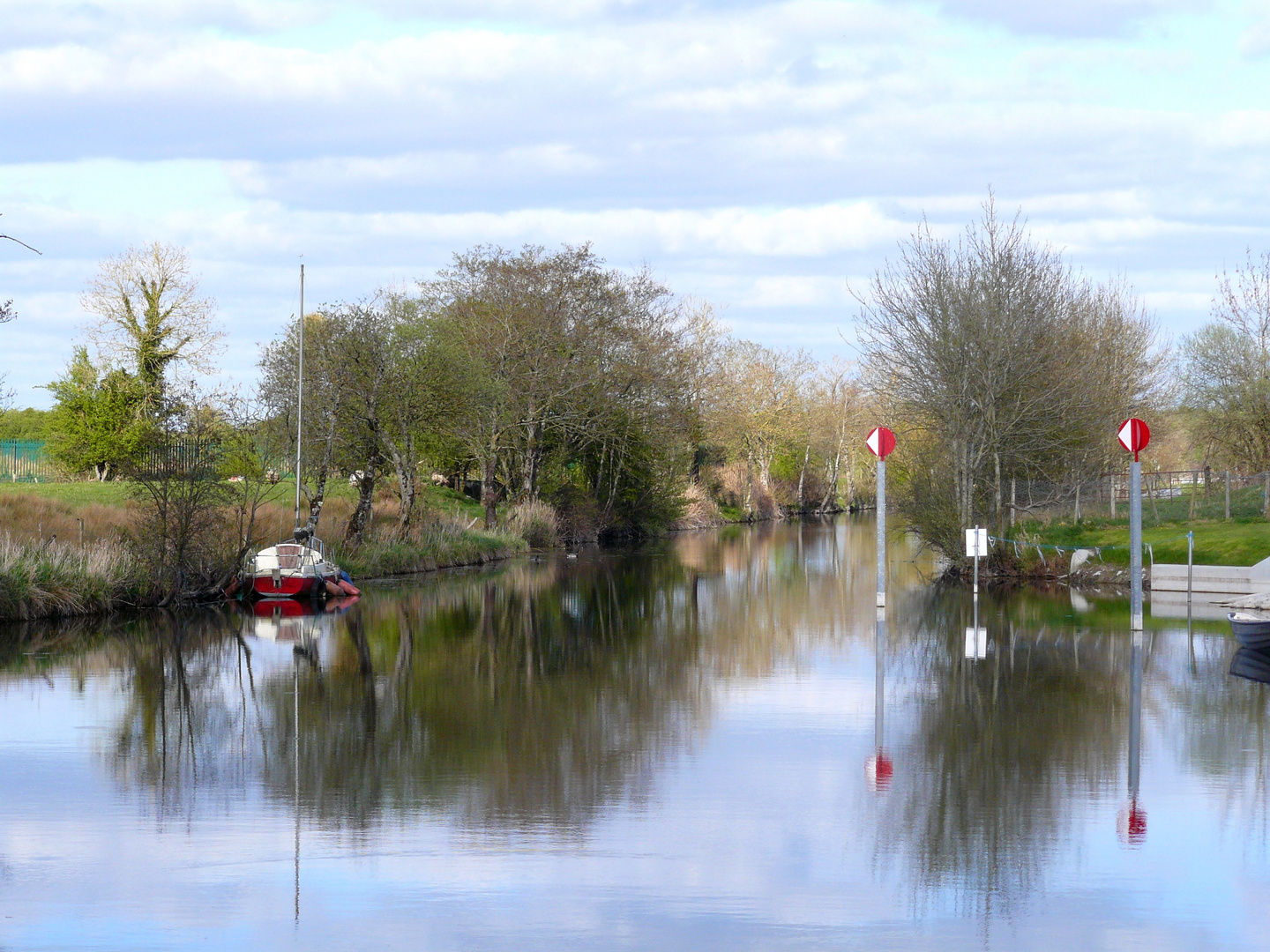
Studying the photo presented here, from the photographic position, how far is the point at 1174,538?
38562mm

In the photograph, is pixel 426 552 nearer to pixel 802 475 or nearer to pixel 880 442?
pixel 880 442

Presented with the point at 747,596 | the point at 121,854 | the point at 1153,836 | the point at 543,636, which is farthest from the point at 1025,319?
the point at 121,854

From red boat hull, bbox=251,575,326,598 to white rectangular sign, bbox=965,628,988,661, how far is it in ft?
44.4

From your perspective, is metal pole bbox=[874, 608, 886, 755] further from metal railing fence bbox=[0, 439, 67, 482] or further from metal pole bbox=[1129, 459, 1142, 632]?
metal railing fence bbox=[0, 439, 67, 482]

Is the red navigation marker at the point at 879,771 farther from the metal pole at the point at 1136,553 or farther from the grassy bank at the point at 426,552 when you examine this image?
the grassy bank at the point at 426,552

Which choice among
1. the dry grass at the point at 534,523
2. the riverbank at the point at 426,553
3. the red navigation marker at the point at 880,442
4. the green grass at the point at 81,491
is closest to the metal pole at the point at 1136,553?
the red navigation marker at the point at 880,442

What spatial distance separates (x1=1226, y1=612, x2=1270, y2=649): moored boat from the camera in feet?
59.8

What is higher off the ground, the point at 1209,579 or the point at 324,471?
the point at 324,471

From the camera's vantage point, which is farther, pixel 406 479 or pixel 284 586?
pixel 406 479

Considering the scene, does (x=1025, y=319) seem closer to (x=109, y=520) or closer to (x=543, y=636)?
(x=543, y=636)

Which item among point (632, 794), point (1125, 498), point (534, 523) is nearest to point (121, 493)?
point (534, 523)

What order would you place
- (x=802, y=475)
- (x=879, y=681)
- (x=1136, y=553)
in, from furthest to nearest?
(x=802, y=475)
(x=1136, y=553)
(x=879, y=681)

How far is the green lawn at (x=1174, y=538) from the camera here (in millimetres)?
33531

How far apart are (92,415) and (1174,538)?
4547 cm
